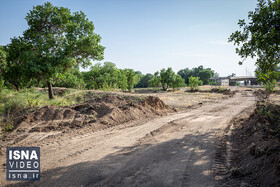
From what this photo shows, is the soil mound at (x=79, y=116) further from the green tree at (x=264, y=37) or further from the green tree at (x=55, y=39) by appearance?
the green tree at (x=264, y=37)

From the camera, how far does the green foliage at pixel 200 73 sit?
76938 mm

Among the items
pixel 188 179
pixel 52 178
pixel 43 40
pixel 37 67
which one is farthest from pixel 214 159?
pixel 43 40

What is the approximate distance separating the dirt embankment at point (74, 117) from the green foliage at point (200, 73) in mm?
70960

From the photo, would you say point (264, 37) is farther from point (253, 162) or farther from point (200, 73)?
point (200, 73)

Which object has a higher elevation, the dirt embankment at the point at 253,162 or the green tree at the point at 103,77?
the green tree at the point at 103,77

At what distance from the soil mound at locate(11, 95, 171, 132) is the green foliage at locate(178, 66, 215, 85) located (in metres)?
70.6

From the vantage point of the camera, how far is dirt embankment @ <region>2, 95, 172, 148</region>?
7.25 m

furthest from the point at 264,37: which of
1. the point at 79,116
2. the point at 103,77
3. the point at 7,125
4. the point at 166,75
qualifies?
the point at 166,75

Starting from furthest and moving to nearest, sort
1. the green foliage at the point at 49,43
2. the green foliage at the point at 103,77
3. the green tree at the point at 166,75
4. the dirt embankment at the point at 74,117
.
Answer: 1. the green tree at the point at 166,75
2. the green foliage at the point at 103,77
3. the green foliage at the point at 49,43
4. the dirt embankment at the point at 74,117

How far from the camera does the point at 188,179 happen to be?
363cm

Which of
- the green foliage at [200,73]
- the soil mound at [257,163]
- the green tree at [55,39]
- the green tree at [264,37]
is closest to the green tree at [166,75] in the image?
the green tree at [55,39]

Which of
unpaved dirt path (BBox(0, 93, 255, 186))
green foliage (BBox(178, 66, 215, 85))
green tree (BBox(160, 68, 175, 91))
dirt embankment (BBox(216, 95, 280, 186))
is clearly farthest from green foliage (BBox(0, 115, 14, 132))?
green foliage (BBox(178, 66, 215, 85))

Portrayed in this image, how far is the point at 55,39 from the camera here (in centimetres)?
1177

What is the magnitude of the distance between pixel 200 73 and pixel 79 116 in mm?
77841
